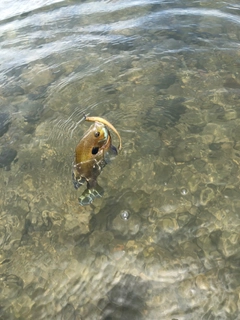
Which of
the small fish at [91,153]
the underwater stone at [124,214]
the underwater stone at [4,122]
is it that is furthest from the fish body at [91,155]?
the underwater stone at [4,122]

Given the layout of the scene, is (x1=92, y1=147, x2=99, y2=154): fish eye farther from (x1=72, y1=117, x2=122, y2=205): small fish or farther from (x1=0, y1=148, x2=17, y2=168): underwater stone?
(x1=0, y1=148, x2=17, y2=168): underwater stone

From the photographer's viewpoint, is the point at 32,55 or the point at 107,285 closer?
the point at 107,285

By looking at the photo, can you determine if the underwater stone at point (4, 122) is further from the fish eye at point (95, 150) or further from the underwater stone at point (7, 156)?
the fish eye at point (95, 150)

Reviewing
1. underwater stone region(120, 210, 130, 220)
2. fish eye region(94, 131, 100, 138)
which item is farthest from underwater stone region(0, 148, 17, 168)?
fish eye region(94, 131, 100, 138)

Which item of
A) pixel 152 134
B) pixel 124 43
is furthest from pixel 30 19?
pixel 152 134

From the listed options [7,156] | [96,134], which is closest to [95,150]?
[96,134]

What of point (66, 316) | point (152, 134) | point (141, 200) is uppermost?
point (152, 134)

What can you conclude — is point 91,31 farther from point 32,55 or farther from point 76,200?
point 76,200
